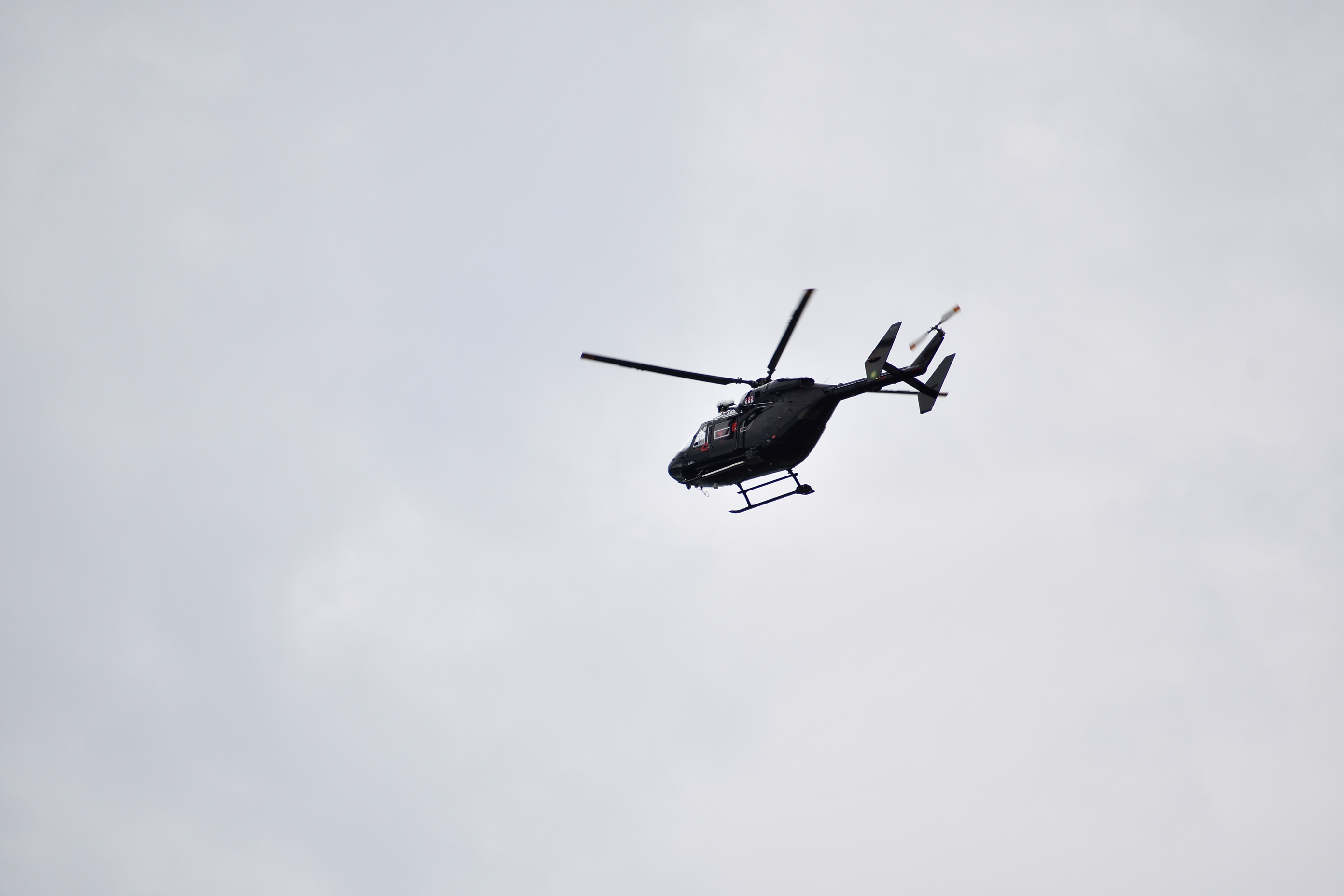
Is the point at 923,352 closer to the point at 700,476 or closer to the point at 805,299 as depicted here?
the point at 805,299

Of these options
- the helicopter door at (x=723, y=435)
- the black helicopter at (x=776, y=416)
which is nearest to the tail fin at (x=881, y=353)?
the black helicopter at (x=776, y=416)

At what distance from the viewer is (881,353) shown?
24.0 m

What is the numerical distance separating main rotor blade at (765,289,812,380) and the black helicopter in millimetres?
25

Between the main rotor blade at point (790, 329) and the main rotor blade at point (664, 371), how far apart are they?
37.1 inches

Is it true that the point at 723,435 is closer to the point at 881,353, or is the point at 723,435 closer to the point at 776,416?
the point at 776,416

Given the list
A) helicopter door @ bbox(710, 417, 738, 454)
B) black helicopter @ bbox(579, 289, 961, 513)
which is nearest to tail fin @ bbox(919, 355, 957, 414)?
black helicopter @ bbox(579, 289, 961, 513)

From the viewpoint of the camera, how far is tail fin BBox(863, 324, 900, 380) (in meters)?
23.9

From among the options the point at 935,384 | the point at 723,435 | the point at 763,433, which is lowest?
the point at 935,384

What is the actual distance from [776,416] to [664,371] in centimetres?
329

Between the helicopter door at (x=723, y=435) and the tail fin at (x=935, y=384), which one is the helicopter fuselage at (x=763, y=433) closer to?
the helicopter door at (x=723, y=435)

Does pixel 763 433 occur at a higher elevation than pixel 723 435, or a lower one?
lower

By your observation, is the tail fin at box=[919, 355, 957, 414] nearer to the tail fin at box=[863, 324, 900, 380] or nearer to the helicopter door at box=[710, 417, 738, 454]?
the tail fin at box=[863, 324, 900, 380]

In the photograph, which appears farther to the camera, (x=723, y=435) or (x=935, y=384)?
(x=723, y=435)

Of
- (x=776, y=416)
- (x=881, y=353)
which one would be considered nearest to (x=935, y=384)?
(x=881, y=353)
